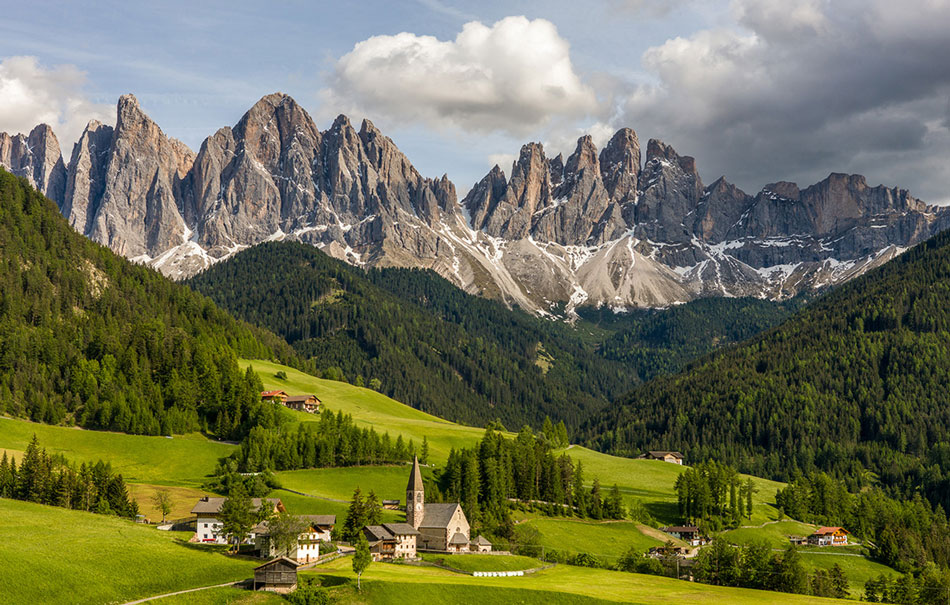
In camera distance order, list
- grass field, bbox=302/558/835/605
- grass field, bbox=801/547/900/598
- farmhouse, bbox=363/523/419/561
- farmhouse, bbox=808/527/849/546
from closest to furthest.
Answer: grass field, bbox=302/558/835/605
farmhouse, bbox=363/523/419/561
grass field, bbox=801/547/900/598
farmhouse, bbox=808/527/849/546

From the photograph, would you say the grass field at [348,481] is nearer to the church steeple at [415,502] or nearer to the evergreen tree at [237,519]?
the church steeple at [415,502]

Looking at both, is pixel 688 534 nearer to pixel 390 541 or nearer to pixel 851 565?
→ pixel 851 565

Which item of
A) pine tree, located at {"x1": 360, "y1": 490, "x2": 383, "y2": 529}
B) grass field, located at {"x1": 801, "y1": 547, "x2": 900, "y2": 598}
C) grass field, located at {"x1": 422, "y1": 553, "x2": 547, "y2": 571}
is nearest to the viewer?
grass field, located at {"x1": 422, "y1": 553, "x2": 547, "y2": 571}

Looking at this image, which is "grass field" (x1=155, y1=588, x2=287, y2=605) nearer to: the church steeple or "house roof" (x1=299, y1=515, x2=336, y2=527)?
"house roof" (x1=299, y1=515, x2=336, y2=527)

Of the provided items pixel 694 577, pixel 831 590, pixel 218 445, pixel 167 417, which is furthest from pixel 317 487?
pixel 831 590

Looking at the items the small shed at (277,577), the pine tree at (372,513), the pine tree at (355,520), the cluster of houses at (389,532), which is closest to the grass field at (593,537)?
the cluster of houses at (389,532)

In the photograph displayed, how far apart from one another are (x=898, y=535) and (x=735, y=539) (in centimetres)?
3418

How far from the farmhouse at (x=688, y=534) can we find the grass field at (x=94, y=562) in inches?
3594

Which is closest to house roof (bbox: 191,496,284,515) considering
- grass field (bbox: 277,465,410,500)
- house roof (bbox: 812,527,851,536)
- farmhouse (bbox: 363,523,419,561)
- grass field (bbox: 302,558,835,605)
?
farmhouse (bbox: 363,523,419,561)

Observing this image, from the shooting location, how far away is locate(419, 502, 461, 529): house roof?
5079 inches

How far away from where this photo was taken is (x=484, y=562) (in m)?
117

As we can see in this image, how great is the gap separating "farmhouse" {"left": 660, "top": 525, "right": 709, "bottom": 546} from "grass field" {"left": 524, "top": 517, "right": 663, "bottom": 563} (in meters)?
7.92

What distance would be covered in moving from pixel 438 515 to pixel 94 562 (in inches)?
2060

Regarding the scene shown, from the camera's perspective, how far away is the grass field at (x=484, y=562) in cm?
11406
